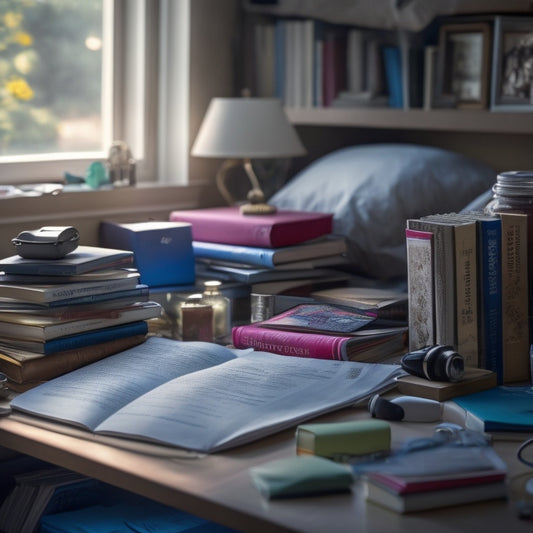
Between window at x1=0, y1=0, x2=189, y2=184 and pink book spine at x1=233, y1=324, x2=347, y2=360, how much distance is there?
0.83m

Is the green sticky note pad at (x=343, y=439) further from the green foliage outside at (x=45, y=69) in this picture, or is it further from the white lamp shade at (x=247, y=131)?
the green foliage outside at (x=45, y=69)

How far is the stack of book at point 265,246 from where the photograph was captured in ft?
6.64

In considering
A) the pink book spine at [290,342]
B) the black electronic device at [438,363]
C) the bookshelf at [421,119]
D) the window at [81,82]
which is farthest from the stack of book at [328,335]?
the window at [81,82]

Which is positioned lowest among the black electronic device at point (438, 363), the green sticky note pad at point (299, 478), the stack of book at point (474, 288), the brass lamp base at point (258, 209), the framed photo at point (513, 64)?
the green sticky note pad at point (299, 478)

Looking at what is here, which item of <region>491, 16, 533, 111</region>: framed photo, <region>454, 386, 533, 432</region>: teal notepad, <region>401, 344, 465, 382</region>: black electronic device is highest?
<region>491, 16, 533, 111</region>: framed photo

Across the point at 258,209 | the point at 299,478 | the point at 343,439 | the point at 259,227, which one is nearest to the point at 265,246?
the point at 259,227

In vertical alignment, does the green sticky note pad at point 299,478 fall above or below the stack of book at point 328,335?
below

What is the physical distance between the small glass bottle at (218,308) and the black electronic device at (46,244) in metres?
0.34

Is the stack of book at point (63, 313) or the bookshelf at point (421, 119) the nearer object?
the stack of book at point (63, 313)

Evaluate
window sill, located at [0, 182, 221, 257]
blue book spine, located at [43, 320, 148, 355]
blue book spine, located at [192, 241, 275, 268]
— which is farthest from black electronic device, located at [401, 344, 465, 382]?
window sill, located at [0, 182, 221, 257]

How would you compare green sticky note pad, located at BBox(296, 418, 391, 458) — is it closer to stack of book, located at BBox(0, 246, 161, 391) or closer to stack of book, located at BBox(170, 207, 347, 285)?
stack of book, located at BBox(0, 246, 161, 391)

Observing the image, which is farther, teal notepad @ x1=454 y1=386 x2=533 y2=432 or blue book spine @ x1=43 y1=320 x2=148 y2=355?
blue book spine @ x1=43 y1=320 x2=148 y2=355

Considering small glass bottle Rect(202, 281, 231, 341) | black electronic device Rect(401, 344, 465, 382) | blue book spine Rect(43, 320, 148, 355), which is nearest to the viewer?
black electronic device Rect(401, 344, 465, 382)

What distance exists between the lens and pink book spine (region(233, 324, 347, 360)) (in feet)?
5.22
